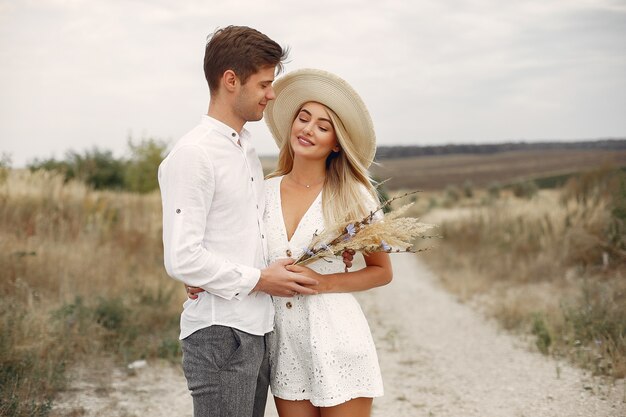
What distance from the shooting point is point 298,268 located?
10.0 ft

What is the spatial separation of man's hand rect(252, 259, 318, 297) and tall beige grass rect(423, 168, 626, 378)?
462 cm

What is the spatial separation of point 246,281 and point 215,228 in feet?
0.85

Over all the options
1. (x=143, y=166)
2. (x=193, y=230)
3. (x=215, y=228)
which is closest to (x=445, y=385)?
(x=215, y=228)

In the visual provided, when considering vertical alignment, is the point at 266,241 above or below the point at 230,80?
below

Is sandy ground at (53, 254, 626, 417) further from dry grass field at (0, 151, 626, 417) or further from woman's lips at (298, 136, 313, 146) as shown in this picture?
woman's lips at (298, 136, 313, 146)

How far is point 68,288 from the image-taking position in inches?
320

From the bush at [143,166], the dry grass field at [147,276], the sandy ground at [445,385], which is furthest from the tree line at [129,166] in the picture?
the sandy ground at [445,385]

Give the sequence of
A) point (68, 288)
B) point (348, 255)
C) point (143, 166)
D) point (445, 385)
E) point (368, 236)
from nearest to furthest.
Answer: point (368, 236), point (348, 255), point (445, 385), point (68, 288), point (143, 166)

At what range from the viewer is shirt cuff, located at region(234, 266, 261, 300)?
277cm

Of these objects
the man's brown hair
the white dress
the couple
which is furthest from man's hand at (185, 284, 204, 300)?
the man's brown hair

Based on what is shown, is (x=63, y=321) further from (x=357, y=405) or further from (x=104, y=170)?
(x=104, y=170)

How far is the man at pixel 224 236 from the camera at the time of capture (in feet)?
8.84

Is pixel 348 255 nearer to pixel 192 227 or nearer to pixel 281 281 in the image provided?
pixel 281 281

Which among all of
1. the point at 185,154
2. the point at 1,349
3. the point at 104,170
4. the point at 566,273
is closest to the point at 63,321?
the point at 1,349
